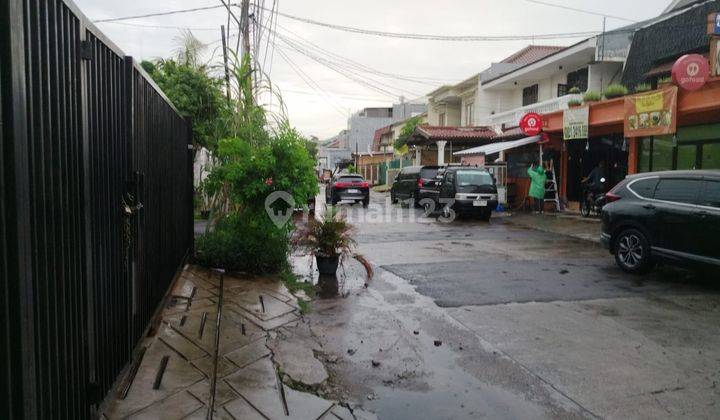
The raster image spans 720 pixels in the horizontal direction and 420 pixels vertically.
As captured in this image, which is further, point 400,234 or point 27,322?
point 400,234

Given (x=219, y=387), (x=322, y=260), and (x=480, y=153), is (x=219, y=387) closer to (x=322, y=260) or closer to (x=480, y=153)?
(x=322, y=260)

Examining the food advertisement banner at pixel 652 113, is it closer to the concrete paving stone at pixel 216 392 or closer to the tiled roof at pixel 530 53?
the concrete paving stone at pixel 216 392

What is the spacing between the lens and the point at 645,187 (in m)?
8.95

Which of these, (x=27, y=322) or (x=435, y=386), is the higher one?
(x=27, y=322)

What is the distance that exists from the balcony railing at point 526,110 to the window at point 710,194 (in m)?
12.1

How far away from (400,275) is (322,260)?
137 cm

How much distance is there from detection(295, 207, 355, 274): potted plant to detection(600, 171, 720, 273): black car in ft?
14.9

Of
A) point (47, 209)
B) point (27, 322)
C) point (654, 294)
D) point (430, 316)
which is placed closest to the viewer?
point (27, 322)

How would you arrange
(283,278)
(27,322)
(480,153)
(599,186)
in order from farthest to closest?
1. (480,153)
2. (599,186)
3. (283,278)
4. (27,322)

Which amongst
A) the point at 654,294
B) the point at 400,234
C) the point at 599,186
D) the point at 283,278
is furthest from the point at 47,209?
the point at 599,186

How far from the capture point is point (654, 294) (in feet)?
24.8

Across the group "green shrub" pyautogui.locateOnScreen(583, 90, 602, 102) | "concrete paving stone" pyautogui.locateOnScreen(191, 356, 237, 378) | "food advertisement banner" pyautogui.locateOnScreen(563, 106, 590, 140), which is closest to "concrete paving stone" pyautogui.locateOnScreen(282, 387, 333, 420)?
"concrete paving stone" pyautogui.locateOnScreen(191, 356, 237, 378)

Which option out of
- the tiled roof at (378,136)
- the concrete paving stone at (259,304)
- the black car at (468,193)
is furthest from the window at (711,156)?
the tiled roof at (378,136)

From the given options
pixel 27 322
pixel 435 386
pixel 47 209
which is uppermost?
pixel 47 209
